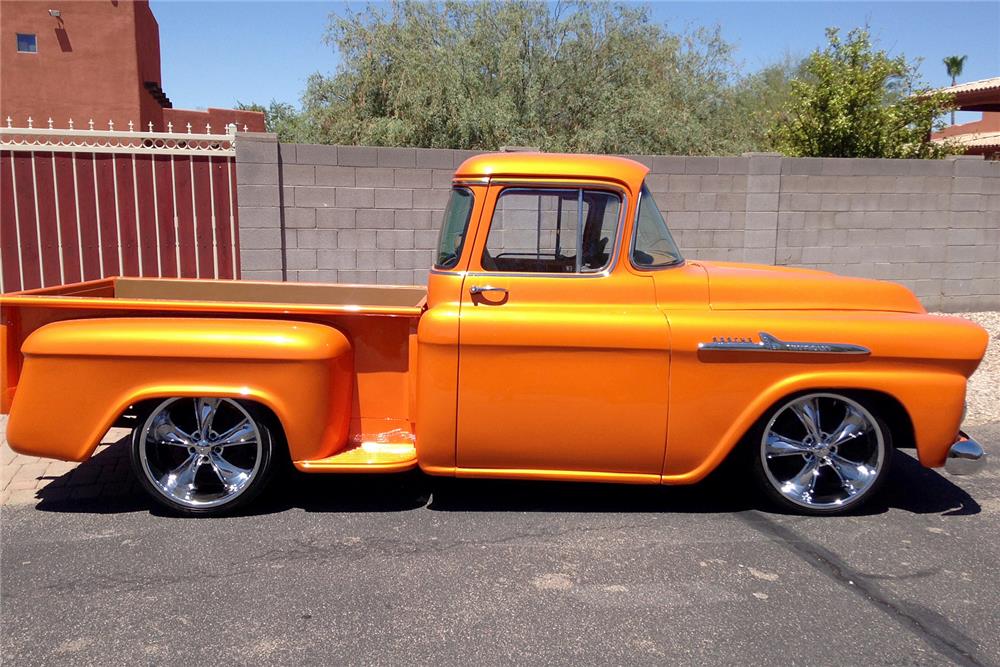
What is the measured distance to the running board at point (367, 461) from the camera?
4379mm

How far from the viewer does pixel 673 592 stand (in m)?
3.73

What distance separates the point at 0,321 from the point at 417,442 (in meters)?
2.27

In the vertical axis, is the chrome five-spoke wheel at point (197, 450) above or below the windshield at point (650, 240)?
below

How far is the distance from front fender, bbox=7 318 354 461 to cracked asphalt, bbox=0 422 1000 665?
0.52m

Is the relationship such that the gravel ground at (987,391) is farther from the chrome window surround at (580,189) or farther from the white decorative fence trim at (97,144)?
the white decorative fence trim at (97,144)

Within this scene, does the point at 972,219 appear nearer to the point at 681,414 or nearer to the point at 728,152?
the point at 728,152

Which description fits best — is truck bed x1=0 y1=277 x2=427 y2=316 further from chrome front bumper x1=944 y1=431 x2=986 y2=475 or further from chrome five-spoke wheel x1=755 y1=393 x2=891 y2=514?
chrome front bumper x1=944 y1=431 x2=986 y2=475

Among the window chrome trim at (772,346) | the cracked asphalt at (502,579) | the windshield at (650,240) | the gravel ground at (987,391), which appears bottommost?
the cracked asphalt at (502,579)

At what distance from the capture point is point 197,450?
4547 millimetres

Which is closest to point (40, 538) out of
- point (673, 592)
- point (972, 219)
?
point (673, 592)

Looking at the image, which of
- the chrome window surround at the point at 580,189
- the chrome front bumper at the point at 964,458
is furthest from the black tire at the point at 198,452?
the chrome front bumper at the point at 964,458

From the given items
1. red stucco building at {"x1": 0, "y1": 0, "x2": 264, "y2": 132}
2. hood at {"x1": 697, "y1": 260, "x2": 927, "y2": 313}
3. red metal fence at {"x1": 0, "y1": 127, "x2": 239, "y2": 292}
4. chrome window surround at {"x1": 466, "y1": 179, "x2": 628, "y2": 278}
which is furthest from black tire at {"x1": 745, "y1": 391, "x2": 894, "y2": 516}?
red stucco building at {"x1": 0, "y1": 0, "x2": 264, "y2": 132}

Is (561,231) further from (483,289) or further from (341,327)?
(341,327)

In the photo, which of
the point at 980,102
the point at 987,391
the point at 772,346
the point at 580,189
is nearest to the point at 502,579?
the point at 772,346
